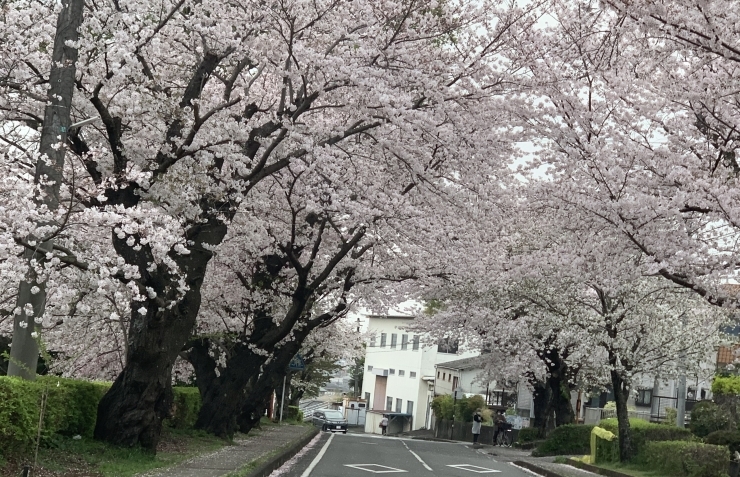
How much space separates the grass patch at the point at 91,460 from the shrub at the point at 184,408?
4646 mm

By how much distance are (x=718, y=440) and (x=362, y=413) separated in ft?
209

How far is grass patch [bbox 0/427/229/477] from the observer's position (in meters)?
11.1

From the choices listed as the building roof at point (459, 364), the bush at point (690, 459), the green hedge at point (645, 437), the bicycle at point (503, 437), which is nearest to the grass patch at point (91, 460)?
the bush at point (690, 459)

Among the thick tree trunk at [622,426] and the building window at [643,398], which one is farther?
the building window at [643,398]

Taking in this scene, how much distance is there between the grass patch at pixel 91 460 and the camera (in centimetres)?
1115

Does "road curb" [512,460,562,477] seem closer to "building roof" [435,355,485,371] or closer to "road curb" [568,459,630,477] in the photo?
"road curb" [568,459,630,477]

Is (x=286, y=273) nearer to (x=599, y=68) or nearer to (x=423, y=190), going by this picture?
(x=423, y=190)

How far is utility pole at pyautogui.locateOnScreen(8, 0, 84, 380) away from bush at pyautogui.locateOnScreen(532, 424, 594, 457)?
2261 cm

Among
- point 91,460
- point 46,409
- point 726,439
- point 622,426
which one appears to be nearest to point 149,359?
point 91,460

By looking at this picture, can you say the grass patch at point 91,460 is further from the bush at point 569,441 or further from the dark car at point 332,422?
the dark car at point 332,422

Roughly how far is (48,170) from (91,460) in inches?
188

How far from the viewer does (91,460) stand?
12.6m

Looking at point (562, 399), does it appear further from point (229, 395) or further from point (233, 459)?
point (233, 459)

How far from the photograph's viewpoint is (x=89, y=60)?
12.9m
